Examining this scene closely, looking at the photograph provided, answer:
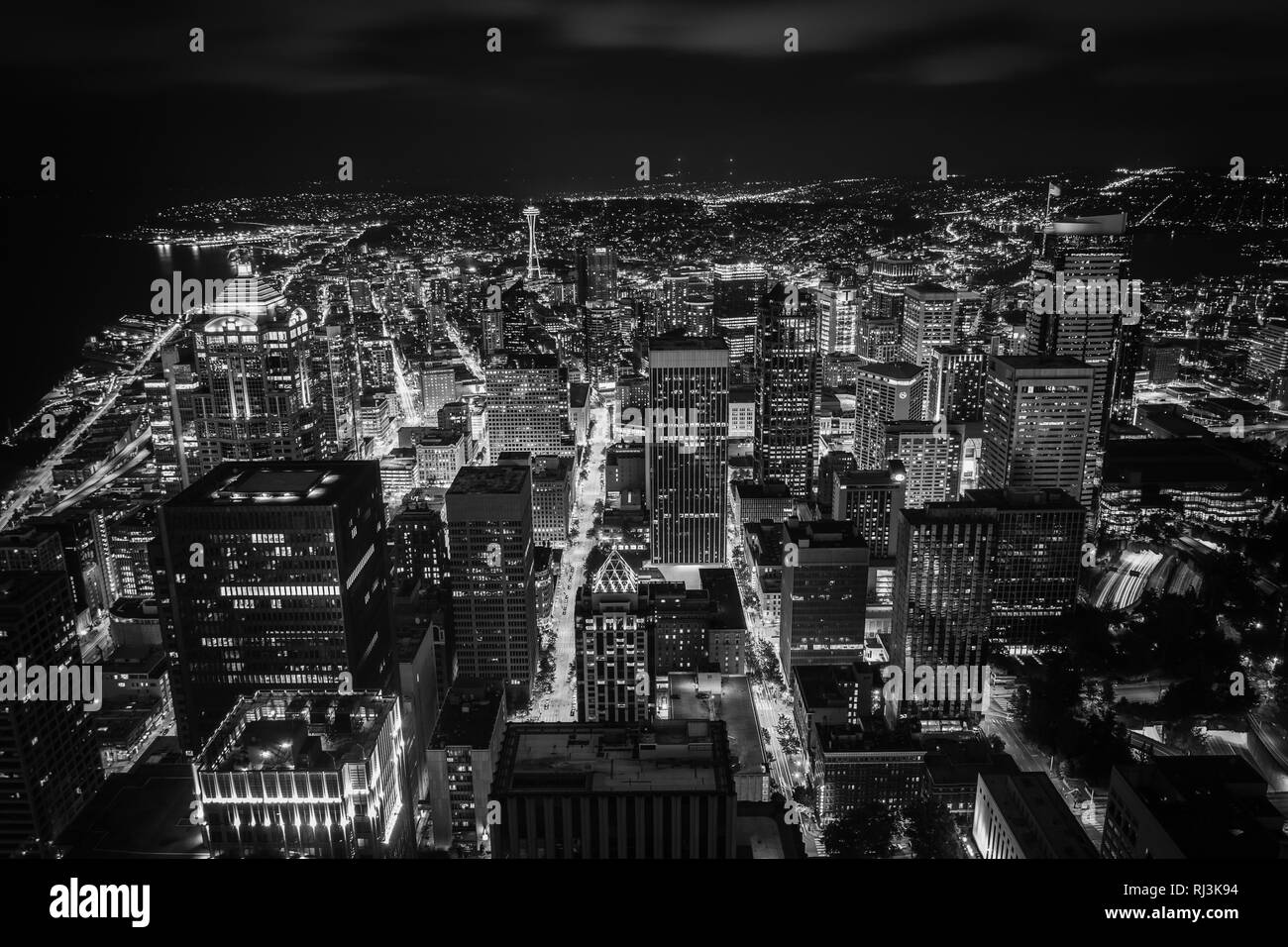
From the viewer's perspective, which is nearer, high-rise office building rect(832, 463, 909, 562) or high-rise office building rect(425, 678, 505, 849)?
high-rise office building rect(425, 678, 505, 849)

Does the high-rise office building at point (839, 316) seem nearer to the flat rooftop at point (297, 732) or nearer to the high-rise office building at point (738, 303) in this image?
the high-rise office building at point (738, 303)

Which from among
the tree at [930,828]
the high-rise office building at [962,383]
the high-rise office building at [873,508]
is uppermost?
the high-rise office building at [962,383]

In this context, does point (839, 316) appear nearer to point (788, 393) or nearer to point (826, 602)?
point (788, 393)

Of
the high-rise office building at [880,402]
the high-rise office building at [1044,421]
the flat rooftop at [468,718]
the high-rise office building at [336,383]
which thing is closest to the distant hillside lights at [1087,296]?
the high-rise office building at [1044,421]

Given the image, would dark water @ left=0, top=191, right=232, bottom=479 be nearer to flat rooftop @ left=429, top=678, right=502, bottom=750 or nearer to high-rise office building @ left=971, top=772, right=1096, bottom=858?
flat rooftop @ left=429, top=678, right=502, bottom=750

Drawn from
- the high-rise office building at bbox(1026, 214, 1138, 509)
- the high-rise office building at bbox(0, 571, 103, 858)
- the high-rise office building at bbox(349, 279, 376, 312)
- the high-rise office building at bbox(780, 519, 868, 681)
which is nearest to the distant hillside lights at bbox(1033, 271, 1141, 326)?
the high-rise office building at bbox(1026, 214, 1138, 509)
